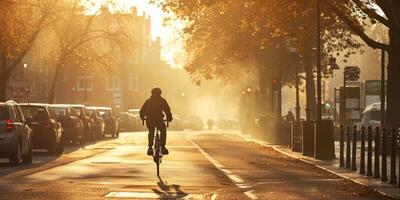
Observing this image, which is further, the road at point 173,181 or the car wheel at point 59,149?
the car wheel at point 59,149

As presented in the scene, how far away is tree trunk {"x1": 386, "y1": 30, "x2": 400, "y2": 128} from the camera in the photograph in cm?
3659

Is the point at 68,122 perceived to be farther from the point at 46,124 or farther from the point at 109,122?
the point at 109,122

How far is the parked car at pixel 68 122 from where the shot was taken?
44.3 metres

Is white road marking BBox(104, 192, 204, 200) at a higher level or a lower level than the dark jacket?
lower

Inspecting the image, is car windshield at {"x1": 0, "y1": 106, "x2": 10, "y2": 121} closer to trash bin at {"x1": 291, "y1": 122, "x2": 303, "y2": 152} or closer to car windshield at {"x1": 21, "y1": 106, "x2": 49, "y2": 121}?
car windshield at {"x1": 21, "y1": 106, "x2": 49, "y2": 121}

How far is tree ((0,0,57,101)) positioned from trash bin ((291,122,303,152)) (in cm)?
1218

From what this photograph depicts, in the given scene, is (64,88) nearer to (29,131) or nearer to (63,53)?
(63,53)

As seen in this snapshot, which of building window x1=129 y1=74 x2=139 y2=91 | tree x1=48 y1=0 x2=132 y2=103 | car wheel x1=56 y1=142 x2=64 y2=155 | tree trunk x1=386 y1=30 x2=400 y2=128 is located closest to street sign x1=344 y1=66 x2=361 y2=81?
tree trunk x1=386 y1=30 x2=400 y2=128

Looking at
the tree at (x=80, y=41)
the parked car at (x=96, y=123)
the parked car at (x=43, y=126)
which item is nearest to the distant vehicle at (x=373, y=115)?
the tree at (x=80, y=41)

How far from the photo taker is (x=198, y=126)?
135500mm

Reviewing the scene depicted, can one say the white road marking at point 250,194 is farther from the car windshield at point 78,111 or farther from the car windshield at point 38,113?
the car windshield at point 78,111

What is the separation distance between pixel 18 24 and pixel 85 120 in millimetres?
5088

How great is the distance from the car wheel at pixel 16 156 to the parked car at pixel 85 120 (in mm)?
19924

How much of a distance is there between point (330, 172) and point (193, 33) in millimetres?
38018
